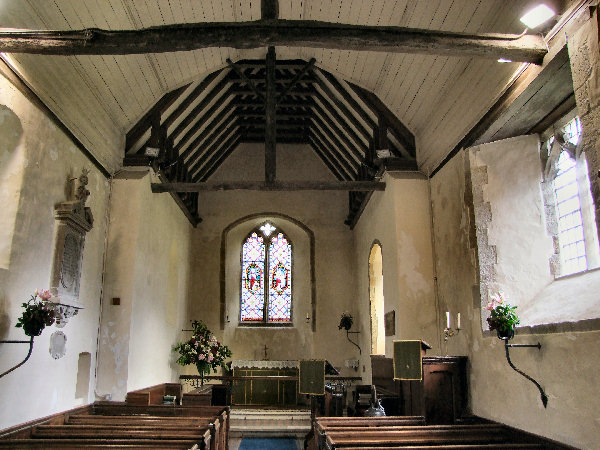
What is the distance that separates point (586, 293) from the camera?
425cm

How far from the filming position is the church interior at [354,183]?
4090mm

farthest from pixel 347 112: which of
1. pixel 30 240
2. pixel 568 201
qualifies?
pixel 30 240

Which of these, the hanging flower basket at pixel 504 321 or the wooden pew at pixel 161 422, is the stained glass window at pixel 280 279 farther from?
the hanging flower basket at pixel 504 321

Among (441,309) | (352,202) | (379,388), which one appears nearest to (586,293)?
(441,309)

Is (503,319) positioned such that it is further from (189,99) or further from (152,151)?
(189,99)

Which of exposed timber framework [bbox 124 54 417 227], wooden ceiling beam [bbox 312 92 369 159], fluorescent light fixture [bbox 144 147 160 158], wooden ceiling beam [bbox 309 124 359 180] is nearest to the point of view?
fluorescent light fixture [bbox 144 147 160 158]

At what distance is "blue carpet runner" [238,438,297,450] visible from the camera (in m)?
7.12

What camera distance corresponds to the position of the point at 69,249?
18.0 ft

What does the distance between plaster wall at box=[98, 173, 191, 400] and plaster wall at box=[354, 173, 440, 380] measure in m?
3.43

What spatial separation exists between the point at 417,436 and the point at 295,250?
312 inches

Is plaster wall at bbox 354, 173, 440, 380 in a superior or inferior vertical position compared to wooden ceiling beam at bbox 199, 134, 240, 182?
inferior

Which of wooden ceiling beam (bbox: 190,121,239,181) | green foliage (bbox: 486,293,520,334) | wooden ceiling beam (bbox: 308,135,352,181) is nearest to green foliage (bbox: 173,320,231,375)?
wooden ceiling beam (bbox: 190,121,239,181)

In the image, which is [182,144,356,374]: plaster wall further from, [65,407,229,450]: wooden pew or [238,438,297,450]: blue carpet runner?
[65,407,229,450]: wooden pew

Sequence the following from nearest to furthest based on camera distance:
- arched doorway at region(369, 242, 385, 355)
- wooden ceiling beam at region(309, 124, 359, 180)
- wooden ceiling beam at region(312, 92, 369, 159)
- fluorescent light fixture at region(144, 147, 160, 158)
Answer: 1. fluorescent light fixture at region(144, 147, 160, 158)
2. wooden ceiling beam at region(312, 92, 369, 159)
3. arched doorway at region(369, 242, 385, 355)
4. wooden ceiling beam at region(309, 124, 359, 180)
